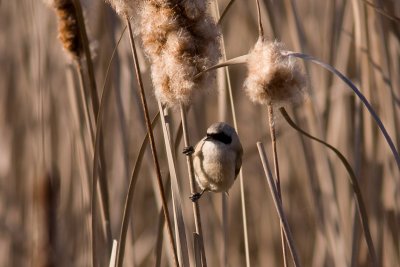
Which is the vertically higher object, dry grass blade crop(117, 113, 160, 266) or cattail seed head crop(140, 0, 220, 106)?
cattail seed head crop(140, 0, 220, 106)

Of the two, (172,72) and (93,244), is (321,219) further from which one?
(172,72)

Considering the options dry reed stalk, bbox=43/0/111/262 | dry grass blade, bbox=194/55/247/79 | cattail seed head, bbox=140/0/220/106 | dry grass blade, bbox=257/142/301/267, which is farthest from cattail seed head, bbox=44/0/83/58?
dry grass blade, bbox=257/142/301/267

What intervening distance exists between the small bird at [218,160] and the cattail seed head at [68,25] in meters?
0.37

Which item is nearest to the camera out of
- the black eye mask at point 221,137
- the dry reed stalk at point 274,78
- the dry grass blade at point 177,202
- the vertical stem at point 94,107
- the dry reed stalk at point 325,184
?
the dry reed stalk at point 274,78

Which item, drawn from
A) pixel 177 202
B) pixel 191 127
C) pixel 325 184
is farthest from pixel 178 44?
pixel 191 127

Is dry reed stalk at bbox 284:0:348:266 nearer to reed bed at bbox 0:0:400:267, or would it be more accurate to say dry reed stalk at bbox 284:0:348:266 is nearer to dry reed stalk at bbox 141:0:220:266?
reed bed at bbox 0:0:400:267

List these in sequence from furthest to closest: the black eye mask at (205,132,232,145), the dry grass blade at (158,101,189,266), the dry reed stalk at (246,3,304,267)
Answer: the black eye mask at (205,132,232,145)
the dry grass blade at (158,101,189,266)
the dry reed stalk at (246,3,304,267)

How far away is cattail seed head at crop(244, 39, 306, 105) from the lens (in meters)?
1.04

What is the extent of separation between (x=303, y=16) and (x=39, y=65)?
1409mm

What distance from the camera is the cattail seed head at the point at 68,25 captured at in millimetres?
1410

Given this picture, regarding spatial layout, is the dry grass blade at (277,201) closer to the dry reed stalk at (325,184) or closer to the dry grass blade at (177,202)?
the dry grass blade at (177,202)

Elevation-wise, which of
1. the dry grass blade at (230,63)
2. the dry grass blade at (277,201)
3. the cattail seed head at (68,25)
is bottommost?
the dry grass blade at (277,201)

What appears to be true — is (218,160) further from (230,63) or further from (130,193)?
(230,63)

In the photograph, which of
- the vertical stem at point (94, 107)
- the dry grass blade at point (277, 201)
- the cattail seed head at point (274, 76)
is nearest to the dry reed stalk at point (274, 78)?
the cattail seed head at point (274, 76)
